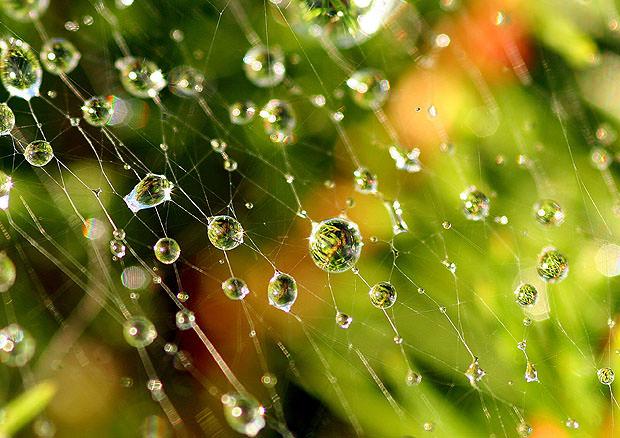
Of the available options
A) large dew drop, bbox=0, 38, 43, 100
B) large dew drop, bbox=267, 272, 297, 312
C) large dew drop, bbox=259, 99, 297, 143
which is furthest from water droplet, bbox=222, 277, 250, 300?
large dew drop, bbox=0, 38, 43, 100

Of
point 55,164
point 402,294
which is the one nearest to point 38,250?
point 55,164

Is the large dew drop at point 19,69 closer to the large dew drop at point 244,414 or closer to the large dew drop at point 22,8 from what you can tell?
the large dew drop at point 22,8

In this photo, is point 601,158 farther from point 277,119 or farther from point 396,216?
point 277,119

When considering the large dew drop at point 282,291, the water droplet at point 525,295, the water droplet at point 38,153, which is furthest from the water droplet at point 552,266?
the water droplet at point 38,153

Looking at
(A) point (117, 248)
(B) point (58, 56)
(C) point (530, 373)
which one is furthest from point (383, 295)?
(B) point (58, 56)

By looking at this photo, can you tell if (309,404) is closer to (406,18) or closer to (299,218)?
(299,218)

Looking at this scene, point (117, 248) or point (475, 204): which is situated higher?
point (475, 204)
